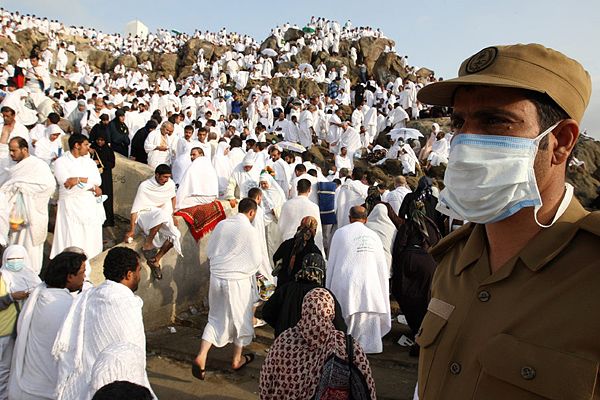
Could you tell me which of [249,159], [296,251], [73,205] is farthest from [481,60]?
[249,159]

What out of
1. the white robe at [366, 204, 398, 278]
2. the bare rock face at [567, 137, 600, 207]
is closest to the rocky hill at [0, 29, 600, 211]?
the bare rock face at [567, 137, 600, 207]

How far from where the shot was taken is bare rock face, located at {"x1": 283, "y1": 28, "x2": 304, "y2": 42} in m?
37.2

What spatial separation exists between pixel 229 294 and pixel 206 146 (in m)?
5.37

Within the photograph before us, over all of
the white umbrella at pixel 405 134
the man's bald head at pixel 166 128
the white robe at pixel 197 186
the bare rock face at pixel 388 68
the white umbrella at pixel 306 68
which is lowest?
the white robe at pixel 197 186

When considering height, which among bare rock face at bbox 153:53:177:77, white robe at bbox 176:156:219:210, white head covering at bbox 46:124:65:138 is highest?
bare rock face at bbox 153:53:177:77

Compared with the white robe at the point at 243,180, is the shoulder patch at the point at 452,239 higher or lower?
higher

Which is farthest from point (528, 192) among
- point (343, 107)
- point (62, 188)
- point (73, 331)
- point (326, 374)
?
point (343, 107)

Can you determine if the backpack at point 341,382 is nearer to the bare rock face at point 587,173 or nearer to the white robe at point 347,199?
the white robe at point 347,199

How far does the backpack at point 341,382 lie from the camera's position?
270 cm

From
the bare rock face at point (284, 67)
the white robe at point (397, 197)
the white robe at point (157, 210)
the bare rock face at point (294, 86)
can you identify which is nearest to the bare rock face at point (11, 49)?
the bare rock face at point (294, 86)

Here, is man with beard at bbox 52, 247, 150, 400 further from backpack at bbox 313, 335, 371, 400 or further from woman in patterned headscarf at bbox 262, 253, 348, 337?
woman in patterned headscarf at bbox 262, 253, 348, 337

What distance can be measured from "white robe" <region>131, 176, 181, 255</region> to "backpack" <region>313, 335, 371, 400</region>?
3683mm

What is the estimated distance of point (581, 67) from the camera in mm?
1321

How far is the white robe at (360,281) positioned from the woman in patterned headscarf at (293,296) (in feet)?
3.11
